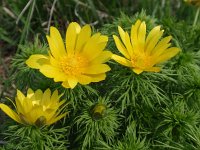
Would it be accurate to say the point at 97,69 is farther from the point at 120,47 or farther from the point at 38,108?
the point at 38,108

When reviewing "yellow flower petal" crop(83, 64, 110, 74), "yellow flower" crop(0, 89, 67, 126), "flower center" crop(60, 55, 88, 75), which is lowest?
"yellow flower" crop(0, 89, 67, 126)

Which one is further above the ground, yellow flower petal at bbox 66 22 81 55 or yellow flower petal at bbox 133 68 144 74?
yellow flower petal at bbox 66 22 81 55

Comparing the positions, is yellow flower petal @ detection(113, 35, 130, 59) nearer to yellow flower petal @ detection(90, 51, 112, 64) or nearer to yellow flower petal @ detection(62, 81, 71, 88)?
yellow flower petal @ detection(90, 51, 112, 64)

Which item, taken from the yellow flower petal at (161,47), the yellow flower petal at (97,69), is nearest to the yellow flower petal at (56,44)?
the yellow flower petal at (97,69)

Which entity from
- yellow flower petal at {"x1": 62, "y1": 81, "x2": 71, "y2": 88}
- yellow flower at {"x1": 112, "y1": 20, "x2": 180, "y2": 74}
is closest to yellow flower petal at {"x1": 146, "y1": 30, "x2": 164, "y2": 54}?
yellow flower at {"x1": 112, "y1": 20, "x2": 180, "y2": 74}

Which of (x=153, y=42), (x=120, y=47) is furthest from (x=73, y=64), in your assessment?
(x=153, y=42)

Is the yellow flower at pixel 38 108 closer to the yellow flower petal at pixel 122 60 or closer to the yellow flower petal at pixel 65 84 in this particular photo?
the yellow flower petal at pixel 65 84

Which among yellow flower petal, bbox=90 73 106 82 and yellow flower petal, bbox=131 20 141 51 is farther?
yellow flower petal, bbox=131 20 141 51
